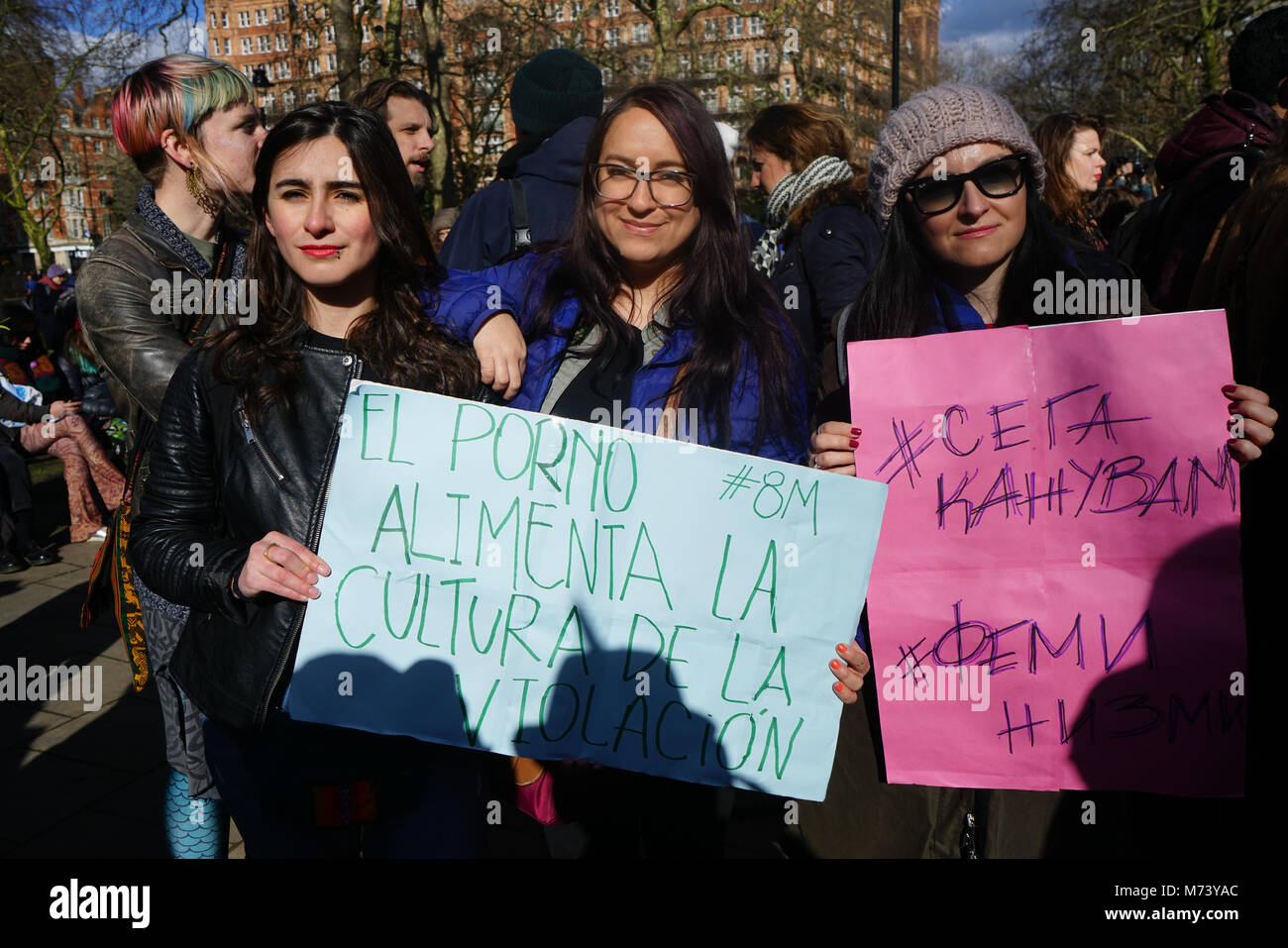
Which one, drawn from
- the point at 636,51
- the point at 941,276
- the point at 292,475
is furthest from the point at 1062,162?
the point at 636,51

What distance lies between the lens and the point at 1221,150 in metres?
3.27

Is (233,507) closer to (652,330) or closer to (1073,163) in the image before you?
(652,330)

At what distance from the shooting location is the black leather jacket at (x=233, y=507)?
5.93 ft

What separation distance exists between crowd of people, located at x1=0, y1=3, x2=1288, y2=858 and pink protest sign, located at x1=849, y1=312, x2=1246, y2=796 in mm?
127

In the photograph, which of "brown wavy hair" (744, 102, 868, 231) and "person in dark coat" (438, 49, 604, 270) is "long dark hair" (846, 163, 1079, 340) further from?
"brown wavy hair" (744, 102, 868, 231)

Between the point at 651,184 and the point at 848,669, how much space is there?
1.04 metres

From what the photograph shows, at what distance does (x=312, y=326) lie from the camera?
6.50ft

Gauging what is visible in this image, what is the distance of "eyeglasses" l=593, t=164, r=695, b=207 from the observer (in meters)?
2.00

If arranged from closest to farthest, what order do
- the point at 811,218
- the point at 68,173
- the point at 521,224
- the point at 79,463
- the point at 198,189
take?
the point at 198,189 < the point at 521,224 < the point at 811,218 < the point at 79,463 < the point at 68,173

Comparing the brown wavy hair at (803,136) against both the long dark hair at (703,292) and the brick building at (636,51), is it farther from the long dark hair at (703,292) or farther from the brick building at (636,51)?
the brick building at (636,51)

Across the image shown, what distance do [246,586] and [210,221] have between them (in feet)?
3.79

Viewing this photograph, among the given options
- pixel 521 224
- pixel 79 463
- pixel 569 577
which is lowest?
pixel 569 577
